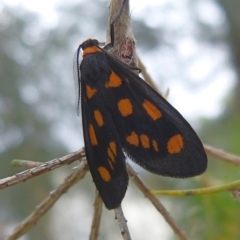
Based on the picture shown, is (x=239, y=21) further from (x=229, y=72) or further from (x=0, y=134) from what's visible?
(x=0, y=134)

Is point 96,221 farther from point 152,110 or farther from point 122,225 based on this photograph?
point 152,110

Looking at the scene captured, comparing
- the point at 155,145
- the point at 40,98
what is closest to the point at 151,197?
the point at 155,145

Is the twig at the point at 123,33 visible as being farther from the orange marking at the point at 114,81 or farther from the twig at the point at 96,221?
the twig at the point at 96,221

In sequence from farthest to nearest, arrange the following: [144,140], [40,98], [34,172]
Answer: [40,98], [144,140], [34,172]

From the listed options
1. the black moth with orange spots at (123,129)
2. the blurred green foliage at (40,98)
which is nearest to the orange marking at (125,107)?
the black moth with orange spots at (123,129)

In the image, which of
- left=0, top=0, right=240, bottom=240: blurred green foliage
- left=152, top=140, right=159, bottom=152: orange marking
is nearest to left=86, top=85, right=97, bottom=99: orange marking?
left=152, top=140, right=159, bottom=152: orange marking

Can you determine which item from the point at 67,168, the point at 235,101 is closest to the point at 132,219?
the point at 67,168

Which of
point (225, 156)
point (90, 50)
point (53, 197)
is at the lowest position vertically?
point (225, 156)
